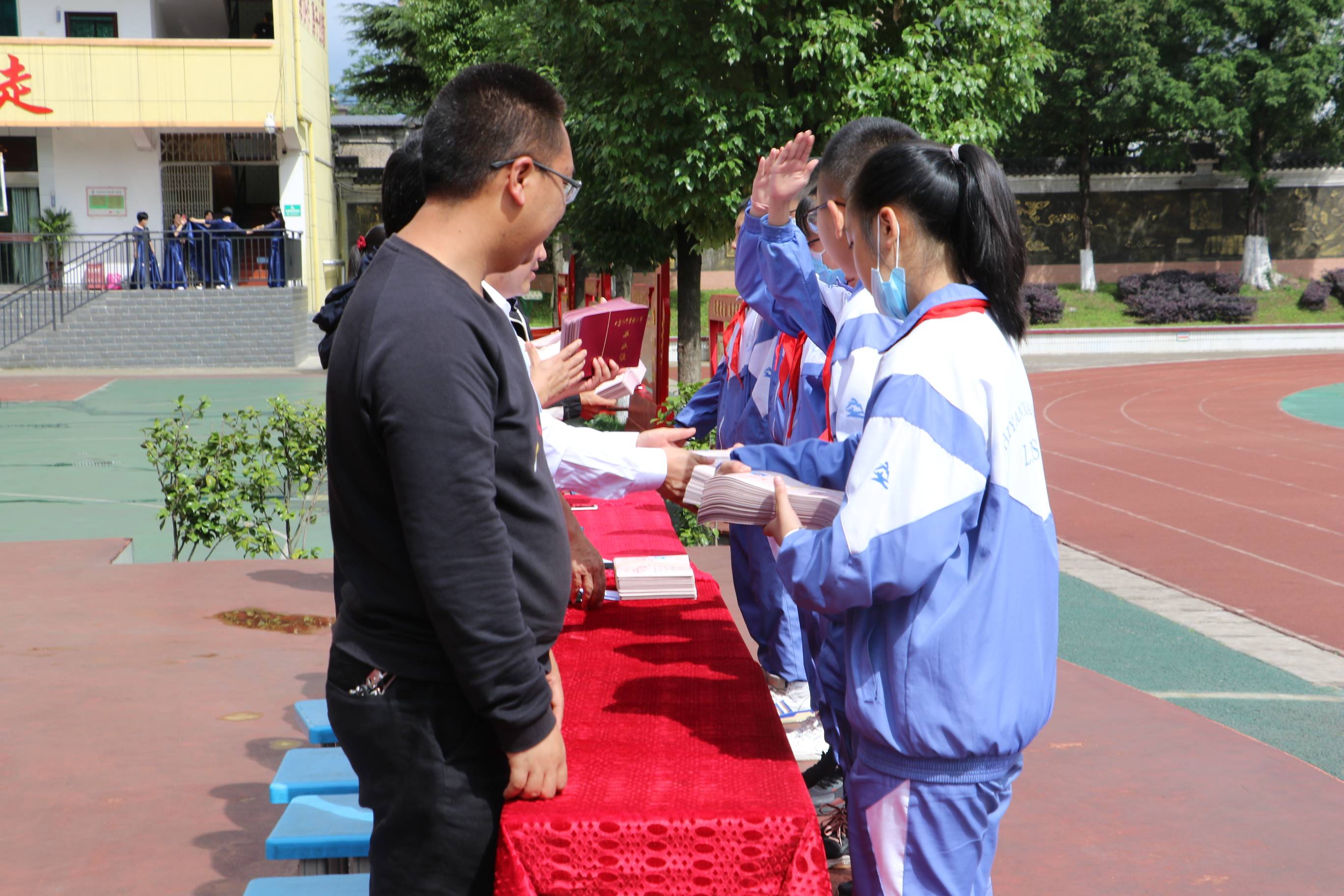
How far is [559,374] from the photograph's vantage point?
284cm

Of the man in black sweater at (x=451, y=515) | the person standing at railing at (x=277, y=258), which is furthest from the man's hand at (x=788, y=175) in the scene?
the person standing at railing at (x=277, y=258)

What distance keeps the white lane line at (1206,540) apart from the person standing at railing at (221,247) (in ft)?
55.7

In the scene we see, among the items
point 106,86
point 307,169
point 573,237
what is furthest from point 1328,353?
point 106,86

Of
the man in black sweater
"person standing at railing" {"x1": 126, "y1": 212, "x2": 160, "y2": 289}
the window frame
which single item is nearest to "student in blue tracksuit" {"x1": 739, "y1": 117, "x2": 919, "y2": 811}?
the man in black sweater

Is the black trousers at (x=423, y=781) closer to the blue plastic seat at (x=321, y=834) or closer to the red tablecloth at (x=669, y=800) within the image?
the red tablecloth at (x=669, y=800)

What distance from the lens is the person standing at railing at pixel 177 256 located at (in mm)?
22141

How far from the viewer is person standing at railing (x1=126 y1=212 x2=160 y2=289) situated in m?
22.3

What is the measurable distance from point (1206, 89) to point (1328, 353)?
7.88 meters

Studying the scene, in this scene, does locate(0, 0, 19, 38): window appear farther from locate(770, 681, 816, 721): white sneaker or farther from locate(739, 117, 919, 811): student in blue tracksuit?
locate(770, 681, 816, 721): white sneaker

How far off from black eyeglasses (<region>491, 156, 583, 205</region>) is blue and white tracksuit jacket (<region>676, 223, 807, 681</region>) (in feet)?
7.14

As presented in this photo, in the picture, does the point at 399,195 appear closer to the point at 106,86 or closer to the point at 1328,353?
the point at 106,86

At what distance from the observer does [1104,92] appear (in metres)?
32.4

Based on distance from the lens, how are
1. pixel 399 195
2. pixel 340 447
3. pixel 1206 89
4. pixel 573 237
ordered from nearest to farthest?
pixel 340 447 → pixel 399 195 → pixel 573 237 → pixel 1206 89

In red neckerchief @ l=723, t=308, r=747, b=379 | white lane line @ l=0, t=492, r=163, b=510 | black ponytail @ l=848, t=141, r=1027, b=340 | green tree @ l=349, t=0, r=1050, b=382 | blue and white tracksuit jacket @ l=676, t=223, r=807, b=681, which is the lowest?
white lane line @ l=0, t=492, r=163, b=510
